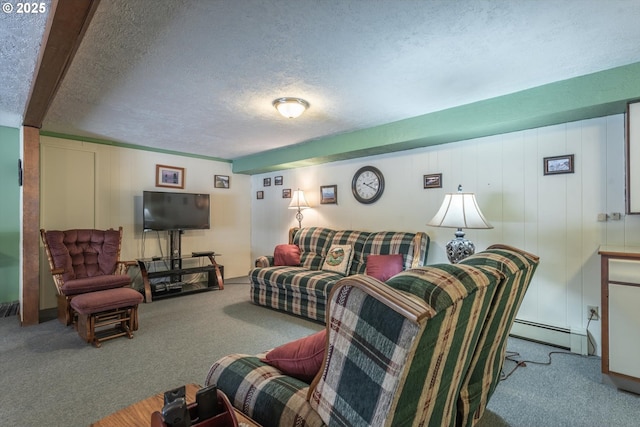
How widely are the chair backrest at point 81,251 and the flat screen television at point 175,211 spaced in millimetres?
614

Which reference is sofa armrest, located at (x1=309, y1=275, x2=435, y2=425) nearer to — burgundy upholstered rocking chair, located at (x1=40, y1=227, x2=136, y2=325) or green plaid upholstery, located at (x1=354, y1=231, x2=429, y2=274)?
green plaid upholstery, located at (x1=354, y1=231, x2=429, y2=274)

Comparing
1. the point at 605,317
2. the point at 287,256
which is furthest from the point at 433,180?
the point at 287,256

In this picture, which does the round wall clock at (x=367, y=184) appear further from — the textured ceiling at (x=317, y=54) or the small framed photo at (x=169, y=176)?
the small framed photo at (x=169, y=176)

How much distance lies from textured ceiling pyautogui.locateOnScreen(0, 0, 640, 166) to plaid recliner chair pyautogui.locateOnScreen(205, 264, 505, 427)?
Answer: 4.77 feet

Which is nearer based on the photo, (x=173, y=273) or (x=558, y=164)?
(x=558, y=164)

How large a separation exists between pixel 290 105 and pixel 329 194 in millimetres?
2062

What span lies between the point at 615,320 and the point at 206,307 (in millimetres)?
3906

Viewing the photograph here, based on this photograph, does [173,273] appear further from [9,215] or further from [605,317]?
[605,317]

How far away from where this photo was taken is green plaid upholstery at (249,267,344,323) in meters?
3.29

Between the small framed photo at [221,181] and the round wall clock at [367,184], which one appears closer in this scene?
the round wall clock at [367,184]

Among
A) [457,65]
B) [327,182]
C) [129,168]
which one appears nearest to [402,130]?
[457,65]

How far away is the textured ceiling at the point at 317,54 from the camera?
1.61 m

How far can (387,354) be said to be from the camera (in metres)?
0.72

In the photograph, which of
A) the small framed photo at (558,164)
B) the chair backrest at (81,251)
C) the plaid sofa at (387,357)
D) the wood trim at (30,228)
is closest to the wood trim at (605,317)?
the small framed photo at (558,164)
